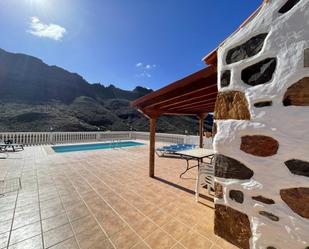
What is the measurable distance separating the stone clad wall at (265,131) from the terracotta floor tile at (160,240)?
0.69 meters

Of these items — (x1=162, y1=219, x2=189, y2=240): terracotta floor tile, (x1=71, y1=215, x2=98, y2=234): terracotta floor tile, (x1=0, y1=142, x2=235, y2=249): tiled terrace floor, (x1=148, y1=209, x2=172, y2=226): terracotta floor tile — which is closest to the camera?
(x1=0, y1=142, x2=235, y2=249): tiled terrace floor

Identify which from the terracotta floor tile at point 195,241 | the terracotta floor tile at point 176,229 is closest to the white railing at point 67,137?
the terracotta floor tile at point 176,229

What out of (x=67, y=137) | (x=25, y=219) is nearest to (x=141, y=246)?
(x=25, y=219)

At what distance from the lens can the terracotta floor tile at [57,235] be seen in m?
1.97

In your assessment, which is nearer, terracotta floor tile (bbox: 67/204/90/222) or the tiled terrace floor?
the tiled terrace floor

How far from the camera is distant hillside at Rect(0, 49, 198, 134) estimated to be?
27.8 m

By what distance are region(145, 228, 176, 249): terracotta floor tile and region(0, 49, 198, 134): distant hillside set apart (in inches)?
1141

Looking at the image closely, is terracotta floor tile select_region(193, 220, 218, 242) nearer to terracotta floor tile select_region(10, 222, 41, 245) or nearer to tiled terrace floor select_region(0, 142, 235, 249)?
tiled terrace floor select_region(0, 142, 235, 249)

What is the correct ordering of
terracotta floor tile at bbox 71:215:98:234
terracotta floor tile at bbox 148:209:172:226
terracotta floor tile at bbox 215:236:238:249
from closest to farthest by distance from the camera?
terracotta floor tile at bbox 215:236:238:249
terracotta floor tile at bbox 71:215:98:234
terracotta floor tile at bbox 148:209:172:226

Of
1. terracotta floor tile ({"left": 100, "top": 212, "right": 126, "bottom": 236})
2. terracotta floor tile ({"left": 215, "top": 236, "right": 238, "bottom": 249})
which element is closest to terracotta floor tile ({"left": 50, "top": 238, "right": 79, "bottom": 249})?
terracotta floor tile ({"left": 100, "top": 212, "right": 126, "bottom": 236})

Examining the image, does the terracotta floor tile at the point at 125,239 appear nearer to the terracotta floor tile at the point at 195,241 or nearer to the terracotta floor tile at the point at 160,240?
the terracotta floor tile at the point at 160,240

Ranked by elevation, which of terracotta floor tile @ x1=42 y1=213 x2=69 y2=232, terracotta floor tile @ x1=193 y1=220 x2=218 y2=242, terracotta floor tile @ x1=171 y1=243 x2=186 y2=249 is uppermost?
terracotta floor tile @ x1=193 y1=220 x2=218 y2=242

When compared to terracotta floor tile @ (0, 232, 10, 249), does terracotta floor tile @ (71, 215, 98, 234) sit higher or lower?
higher

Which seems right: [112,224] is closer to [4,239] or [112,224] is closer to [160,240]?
[160,240]
